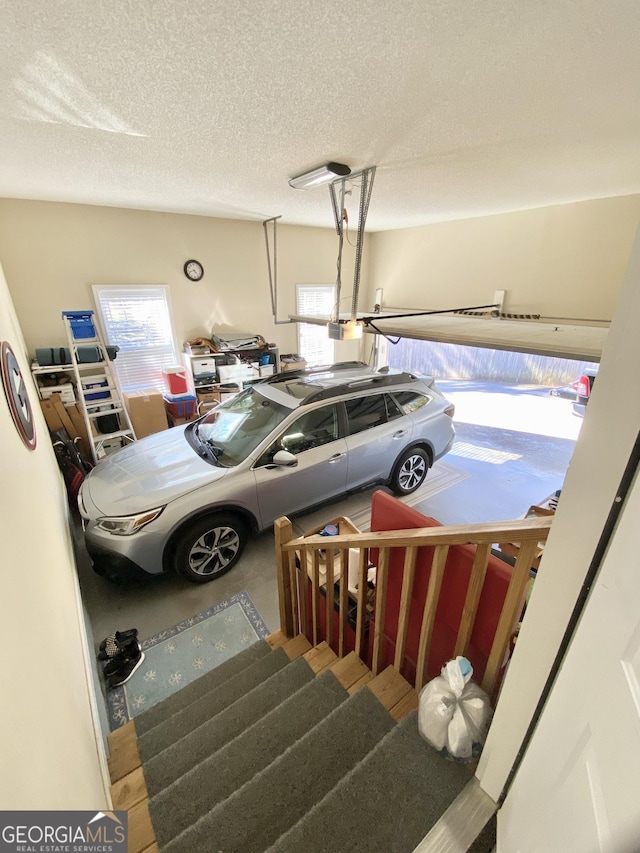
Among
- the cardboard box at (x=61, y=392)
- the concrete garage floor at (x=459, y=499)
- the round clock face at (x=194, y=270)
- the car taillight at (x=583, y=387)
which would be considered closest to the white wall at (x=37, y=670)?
the concrete garage floor at (x=459, y=499)

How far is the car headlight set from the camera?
7.71 ft

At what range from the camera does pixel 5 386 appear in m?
1.77

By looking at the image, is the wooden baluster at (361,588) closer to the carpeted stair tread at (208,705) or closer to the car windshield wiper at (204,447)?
the carpeted stair tread at (208,705)

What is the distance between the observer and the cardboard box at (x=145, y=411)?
432 centimetres

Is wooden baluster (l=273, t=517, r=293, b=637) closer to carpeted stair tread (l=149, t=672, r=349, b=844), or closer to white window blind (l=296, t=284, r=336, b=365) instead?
carpeted stair tread (l=149, t=672, r=349, b=844)

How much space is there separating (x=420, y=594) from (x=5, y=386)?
2392 mm

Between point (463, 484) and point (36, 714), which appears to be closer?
point (36, 714)

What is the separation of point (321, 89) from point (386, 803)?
262 cm

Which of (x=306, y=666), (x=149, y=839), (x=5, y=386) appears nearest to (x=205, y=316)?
(x=5, y=386)

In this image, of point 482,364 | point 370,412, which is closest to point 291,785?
point 370,412

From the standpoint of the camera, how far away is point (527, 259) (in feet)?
13.4

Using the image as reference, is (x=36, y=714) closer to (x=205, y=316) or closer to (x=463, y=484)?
(x=463, y=484)

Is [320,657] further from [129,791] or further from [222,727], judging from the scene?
[129,791]

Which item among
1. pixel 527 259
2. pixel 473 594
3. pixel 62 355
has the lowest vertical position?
pixel 473 594
